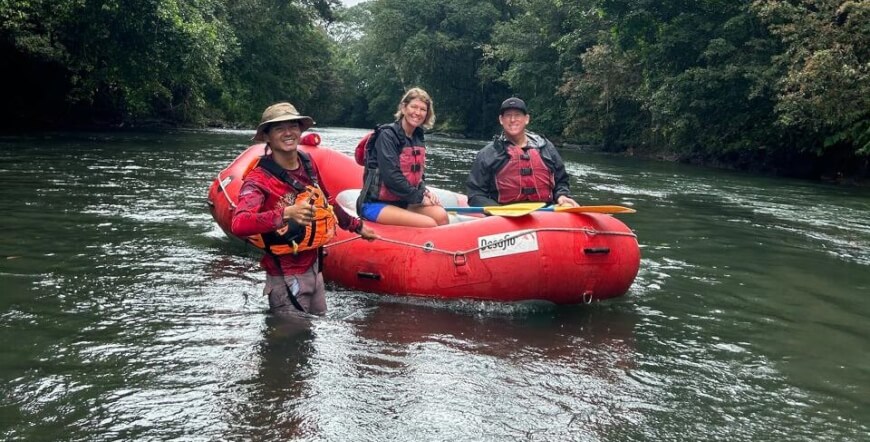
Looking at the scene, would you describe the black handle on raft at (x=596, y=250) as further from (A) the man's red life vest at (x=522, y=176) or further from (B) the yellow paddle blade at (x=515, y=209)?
(A) the man's red life vest at (x=522, y=176)

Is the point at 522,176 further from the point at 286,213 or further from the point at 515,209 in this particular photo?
the point at 286,213

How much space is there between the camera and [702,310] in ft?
17.3

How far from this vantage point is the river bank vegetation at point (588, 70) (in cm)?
1479

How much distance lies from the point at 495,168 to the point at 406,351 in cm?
232

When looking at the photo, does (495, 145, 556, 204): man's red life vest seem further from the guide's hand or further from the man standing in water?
the guide's hand

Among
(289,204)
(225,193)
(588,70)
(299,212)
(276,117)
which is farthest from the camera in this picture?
(588,70)

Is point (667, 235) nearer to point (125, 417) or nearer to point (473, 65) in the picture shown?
point (125, 417)

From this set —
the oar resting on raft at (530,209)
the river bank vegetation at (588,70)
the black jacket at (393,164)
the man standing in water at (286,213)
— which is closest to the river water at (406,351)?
the man standing in water at (286,213)

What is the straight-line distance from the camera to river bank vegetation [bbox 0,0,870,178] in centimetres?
1479

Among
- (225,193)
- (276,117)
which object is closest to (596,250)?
→ (276,117)

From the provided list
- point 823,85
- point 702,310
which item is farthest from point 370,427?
point 823,85

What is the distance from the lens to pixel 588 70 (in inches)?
987

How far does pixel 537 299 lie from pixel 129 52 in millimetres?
14777

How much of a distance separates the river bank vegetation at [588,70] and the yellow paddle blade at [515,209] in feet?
34.0
